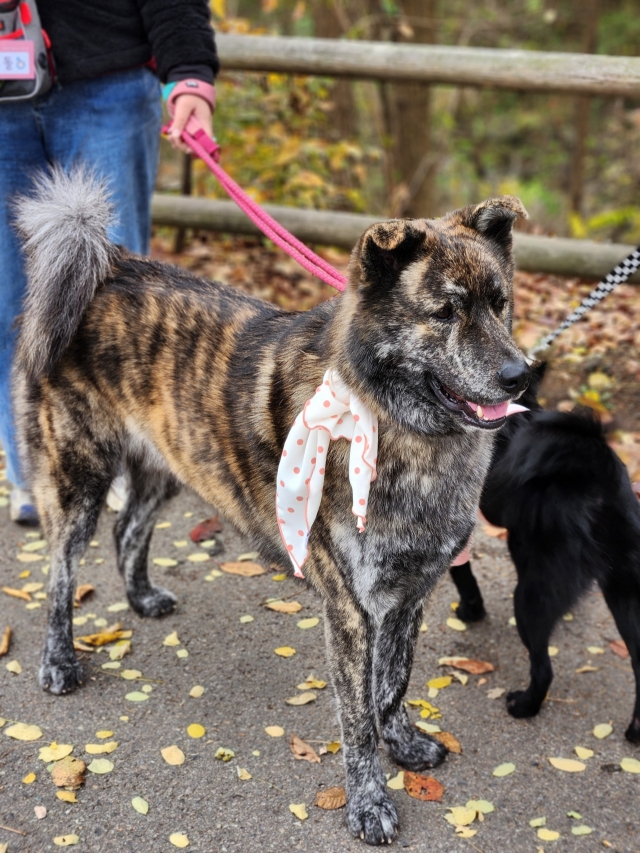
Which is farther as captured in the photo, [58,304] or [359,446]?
[58,304]

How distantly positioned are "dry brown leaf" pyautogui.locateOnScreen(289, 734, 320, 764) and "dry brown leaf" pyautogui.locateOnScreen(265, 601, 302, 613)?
30.7 inches

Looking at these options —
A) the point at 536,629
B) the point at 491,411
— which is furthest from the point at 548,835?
the point at 491,411

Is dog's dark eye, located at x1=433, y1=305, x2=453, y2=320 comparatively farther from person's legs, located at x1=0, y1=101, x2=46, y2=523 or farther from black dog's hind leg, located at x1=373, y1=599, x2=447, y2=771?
person's legs, located at x1=0, y1=101, x2=46, y2=523

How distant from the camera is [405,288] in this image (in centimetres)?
228

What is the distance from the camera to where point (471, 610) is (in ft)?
11.8

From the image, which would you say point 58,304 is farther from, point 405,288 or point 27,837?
point 27,837

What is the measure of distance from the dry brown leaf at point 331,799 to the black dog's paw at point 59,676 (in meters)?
1.08

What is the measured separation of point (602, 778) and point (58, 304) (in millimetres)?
2533

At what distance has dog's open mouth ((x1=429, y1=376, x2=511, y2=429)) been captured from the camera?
7.41 feet

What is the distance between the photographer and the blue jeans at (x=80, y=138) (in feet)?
10.9

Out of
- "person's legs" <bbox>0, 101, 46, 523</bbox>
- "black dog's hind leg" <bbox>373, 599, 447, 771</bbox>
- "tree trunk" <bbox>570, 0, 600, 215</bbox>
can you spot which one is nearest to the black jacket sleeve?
"person's legs" <bbox>0, 101, 46, 523</bbox>

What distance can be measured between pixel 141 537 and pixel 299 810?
1.41m

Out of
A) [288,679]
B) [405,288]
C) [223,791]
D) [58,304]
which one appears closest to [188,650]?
[288,679]

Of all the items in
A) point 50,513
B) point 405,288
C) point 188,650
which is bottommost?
point 188,650
